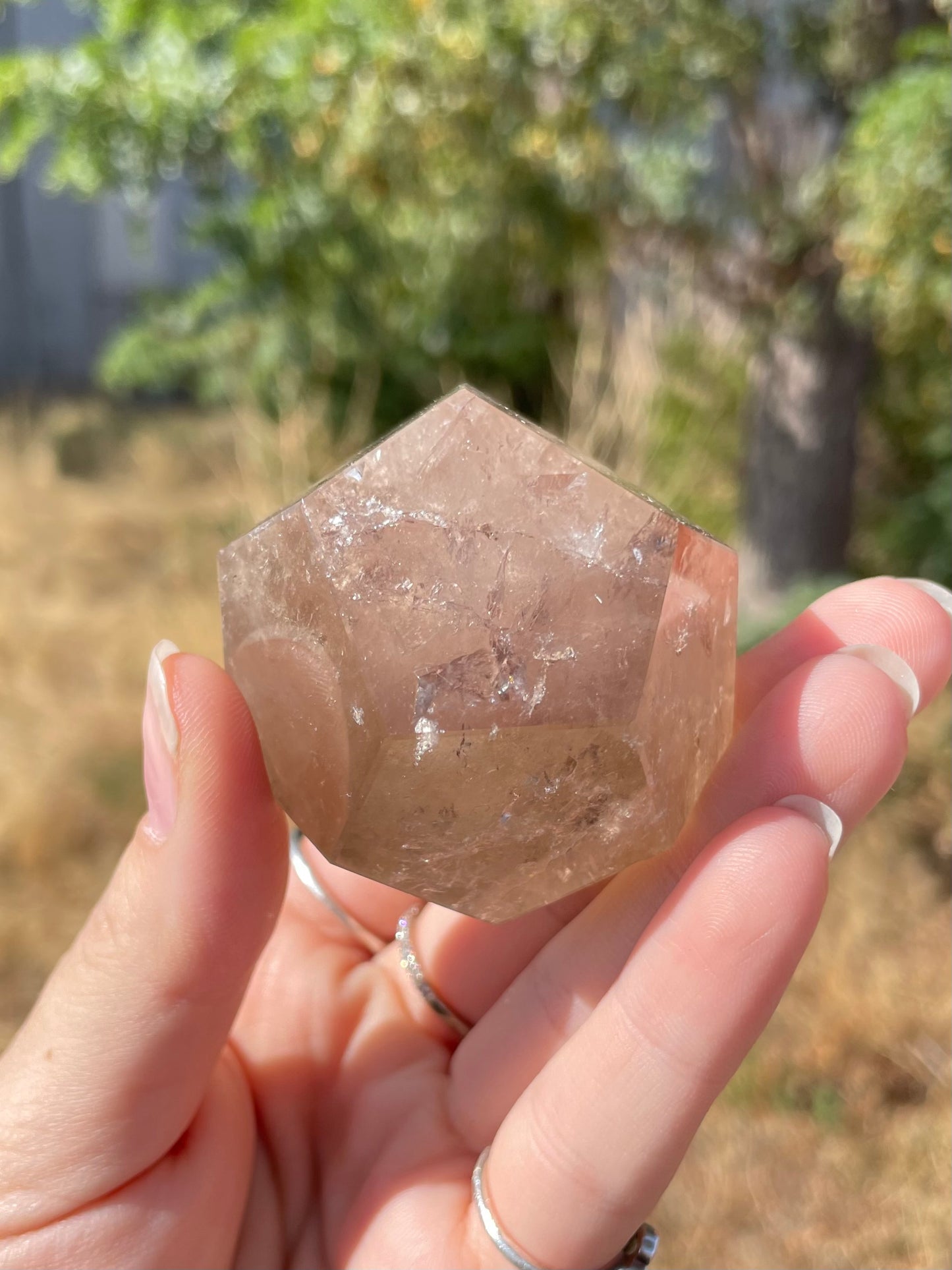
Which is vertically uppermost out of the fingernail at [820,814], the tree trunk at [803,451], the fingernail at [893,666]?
the fingernail at [893,666]

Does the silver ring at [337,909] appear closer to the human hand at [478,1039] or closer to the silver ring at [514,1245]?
the human hand at [478,1039]

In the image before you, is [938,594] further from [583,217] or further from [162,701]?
[583,217]

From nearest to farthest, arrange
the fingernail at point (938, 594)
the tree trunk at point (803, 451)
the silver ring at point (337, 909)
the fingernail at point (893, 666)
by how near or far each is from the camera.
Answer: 1. the fingernail at point (893, 666)
2. the fingernail at point (938, 594)
3. the silver ring at point (337, 909)
4. the tree trunk at point (803, 451)

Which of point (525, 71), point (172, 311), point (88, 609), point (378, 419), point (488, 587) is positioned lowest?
point (88, 609)

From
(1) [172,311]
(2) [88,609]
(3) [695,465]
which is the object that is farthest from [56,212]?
(3) [695,465]

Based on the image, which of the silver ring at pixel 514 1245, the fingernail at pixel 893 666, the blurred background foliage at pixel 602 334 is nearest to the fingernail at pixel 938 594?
the fingernail at pixel 893 666

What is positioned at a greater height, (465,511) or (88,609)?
(465,511)

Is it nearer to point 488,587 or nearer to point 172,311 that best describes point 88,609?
point 172,311

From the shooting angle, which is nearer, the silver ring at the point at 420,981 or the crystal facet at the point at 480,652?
the crystal facet at the point at 480,652
